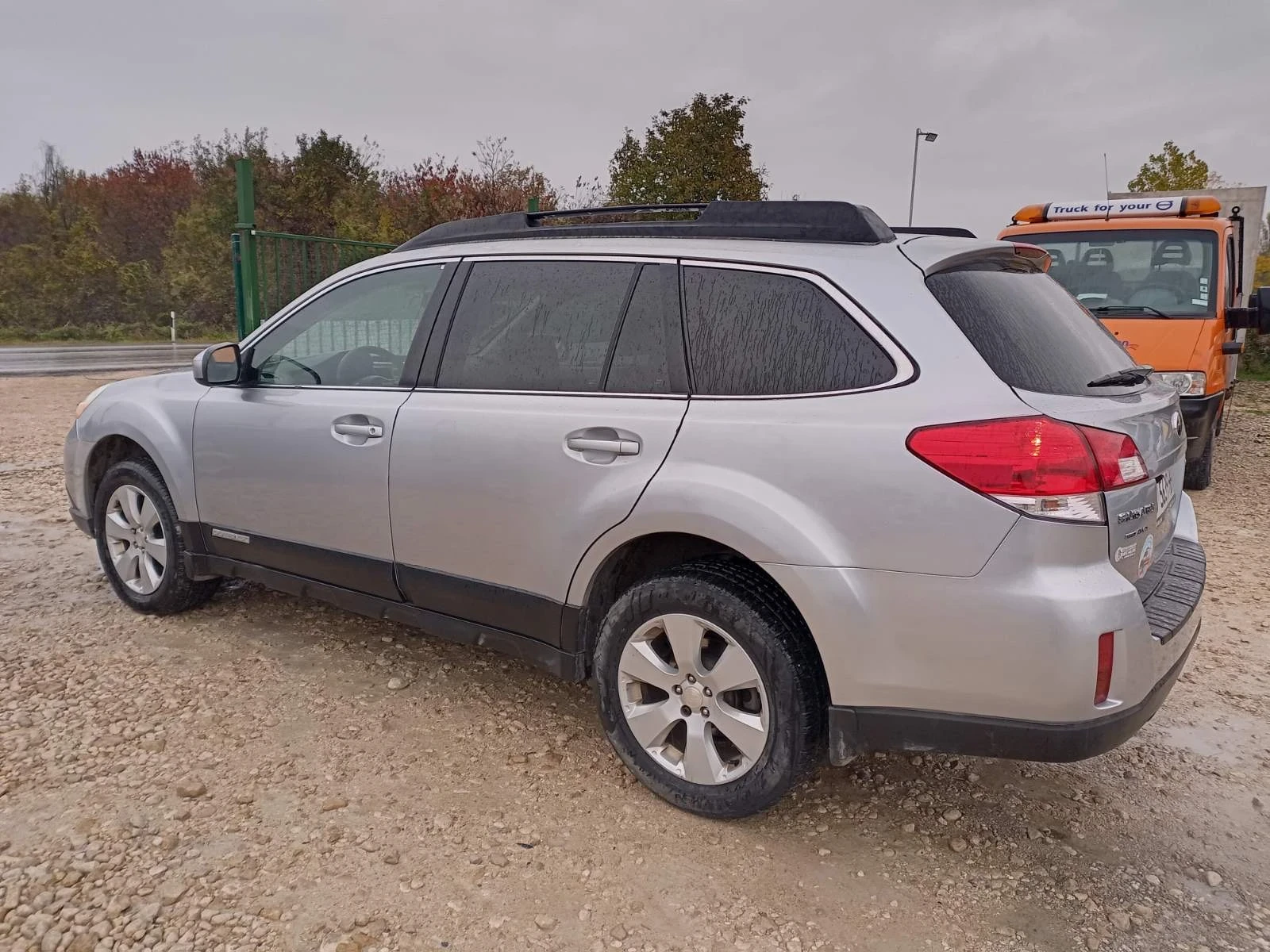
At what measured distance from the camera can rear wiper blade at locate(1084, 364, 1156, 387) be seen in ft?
8.84

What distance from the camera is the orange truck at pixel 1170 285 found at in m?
6.88

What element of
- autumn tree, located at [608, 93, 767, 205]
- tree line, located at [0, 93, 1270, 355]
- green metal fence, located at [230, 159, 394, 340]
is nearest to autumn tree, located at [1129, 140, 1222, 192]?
tree line, located at [0, 93, 1270, 355]

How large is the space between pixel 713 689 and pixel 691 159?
13.6 m

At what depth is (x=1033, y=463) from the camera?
2273 mm

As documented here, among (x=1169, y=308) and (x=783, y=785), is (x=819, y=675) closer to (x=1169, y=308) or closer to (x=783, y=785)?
(x=783, y=785)

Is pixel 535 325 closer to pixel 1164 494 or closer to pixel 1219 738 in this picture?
pixel 1164 494

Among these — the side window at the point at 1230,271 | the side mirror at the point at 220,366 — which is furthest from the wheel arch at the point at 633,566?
the side window at the point at 1230,271

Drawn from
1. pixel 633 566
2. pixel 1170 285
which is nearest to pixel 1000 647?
pixel 633 566

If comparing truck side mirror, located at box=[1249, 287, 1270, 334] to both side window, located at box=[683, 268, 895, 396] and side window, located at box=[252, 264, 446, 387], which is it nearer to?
side window, located at box=[683, 268, 895, 396]

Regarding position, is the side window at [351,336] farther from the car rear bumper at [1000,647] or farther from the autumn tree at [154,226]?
→ the autumn tree at [154,226]

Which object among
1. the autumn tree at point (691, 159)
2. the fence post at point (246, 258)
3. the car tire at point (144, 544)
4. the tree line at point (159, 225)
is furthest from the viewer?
the tree line at point (159, 225)

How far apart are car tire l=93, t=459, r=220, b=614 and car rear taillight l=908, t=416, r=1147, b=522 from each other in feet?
11.1

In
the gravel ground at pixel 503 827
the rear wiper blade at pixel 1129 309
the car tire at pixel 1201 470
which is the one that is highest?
the rear wiper blade at pixel 1129 309

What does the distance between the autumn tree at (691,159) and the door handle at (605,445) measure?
41.1 feet
